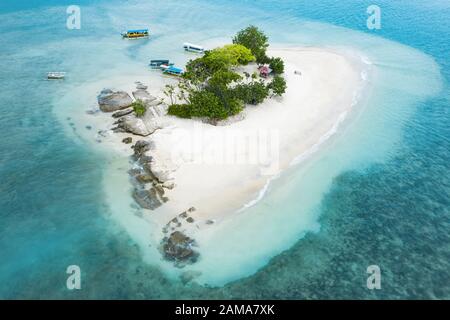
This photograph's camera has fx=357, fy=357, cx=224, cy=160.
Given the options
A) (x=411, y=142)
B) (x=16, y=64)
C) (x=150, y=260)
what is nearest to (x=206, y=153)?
(x=150, y=260)

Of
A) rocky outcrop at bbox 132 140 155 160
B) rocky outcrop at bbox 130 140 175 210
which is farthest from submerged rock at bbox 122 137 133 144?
rocky outcrop at bbox 132 140 155 160

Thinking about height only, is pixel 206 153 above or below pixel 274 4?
below

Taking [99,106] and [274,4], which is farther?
[274,4]

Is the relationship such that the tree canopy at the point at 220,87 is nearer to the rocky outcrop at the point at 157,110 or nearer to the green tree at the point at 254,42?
the green tree at the point at 254,42

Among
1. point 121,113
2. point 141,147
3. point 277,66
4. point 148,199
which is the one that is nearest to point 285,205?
point 148,199

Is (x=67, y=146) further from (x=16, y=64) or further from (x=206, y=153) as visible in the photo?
(x=16, y=64)

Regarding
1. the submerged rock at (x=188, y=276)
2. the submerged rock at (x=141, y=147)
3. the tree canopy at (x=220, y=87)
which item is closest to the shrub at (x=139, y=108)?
the tree canopy at (x=220, y=87)

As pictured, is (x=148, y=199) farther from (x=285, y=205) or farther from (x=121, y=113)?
(x=121, y=113)
